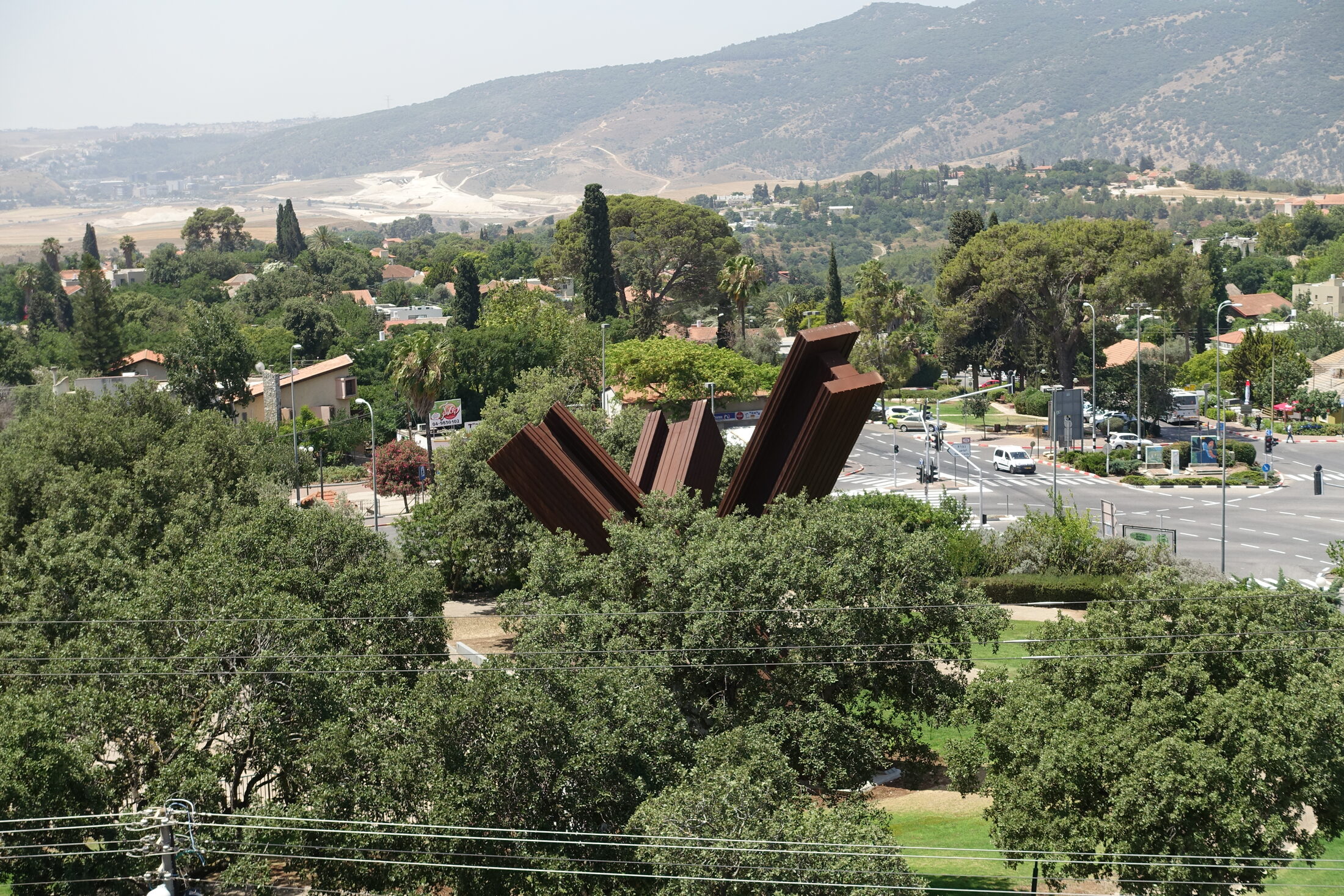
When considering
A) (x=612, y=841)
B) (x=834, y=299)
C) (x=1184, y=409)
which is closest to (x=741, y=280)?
(x=834, y=299)

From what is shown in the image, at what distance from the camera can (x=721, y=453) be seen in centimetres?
3312

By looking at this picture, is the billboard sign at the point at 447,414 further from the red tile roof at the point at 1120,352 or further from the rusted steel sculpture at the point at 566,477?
the red tile roof at the point at 1120,352

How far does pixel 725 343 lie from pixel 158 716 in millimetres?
90269

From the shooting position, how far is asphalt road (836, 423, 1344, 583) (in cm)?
4819

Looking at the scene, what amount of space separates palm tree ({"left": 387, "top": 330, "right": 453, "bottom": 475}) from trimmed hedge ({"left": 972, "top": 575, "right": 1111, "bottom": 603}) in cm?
3347

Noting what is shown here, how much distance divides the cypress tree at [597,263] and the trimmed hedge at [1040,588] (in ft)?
238

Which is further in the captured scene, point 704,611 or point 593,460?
point 593,460

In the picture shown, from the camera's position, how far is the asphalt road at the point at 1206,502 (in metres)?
48.2

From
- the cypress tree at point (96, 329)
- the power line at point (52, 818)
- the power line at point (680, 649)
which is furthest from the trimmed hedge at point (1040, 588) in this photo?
the cypress tree at point (96, 329)

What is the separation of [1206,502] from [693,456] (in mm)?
36803

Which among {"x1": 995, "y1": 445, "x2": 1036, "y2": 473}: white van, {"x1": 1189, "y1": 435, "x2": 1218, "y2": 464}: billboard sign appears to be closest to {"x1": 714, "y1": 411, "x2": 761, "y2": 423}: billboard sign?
{"x1": 995, "y1": 445, "x2": 1036, "y2": 473}: white van

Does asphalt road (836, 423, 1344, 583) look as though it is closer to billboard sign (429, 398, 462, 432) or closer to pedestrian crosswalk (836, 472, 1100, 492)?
pedestrian crosswalk (836, 472, 1100, 492)

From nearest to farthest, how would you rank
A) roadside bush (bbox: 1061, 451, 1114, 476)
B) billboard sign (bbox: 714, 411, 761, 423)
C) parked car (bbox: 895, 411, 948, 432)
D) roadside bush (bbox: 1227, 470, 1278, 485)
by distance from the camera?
1. roadside bush (bbox: 1227, 470, 1278, 485)
2. roadside bush (bbox: 1061, 451, 1114, 476)
3. billboard sign (bbox: 714, 411, 761, 423)
4. parked car (bbox: 895, 411, 948, 432)

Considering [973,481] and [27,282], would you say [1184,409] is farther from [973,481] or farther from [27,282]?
[27,282]
